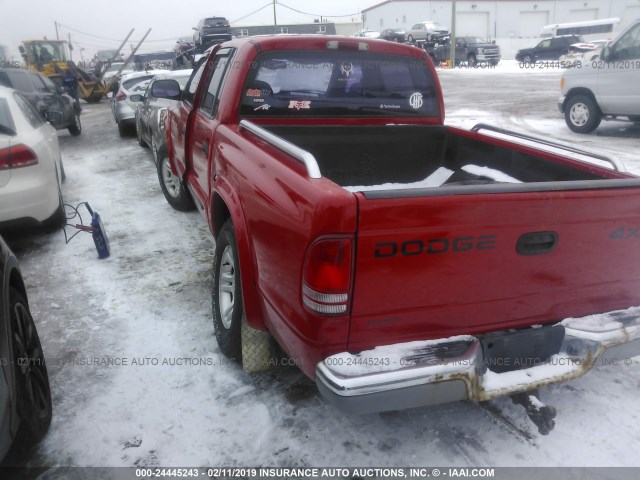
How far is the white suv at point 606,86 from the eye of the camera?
8969 millimetres

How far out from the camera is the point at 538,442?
253 centimetres

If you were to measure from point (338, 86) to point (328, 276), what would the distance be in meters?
2.25

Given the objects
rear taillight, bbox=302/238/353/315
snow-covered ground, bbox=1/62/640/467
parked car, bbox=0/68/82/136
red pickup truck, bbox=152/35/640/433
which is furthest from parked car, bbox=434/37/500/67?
rear taillight, bbox=302/238/353/315

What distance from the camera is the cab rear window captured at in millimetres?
3629

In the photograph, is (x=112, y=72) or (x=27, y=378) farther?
(x=112, y=72)

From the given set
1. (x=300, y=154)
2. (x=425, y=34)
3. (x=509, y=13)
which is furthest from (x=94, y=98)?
(x=509, y=13)

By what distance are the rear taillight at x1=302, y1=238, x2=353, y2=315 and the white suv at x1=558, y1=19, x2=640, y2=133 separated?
927 cm

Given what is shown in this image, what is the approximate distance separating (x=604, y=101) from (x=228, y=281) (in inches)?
361

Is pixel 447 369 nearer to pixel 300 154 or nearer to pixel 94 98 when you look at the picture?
pixel 300 154

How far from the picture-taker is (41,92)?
11.3 m

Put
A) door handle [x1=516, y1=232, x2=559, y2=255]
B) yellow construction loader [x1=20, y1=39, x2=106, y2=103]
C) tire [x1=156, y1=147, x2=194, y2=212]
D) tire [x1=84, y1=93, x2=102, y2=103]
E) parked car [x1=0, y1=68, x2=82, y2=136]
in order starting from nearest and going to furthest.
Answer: door handle [x1=516, y1=232, x2=559, y2=255]
tire [x1=156, y1=147, x2=194, y2=212]
parked car [x1=0, y1=68, x2=82, y2=136]
tire [x1=84, y1=93, x2=102, y2=103]
yellow construction loader [x1=20, y1=39, x2=106, y2=103]

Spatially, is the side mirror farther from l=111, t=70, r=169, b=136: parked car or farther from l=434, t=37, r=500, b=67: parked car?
l=434, t=37, r=500, b=67: parked car

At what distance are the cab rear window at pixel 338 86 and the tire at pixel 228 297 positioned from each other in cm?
102

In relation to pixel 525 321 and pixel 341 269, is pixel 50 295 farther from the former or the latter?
pixel 525 321
